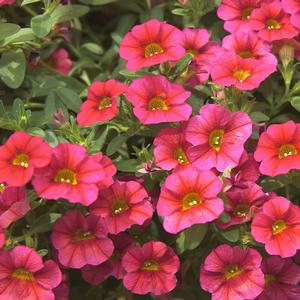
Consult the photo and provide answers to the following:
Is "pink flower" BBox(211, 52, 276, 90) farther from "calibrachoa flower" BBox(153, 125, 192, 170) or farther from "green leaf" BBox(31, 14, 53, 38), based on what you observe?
"green leaf" BBox(31, 14, 53, 38)

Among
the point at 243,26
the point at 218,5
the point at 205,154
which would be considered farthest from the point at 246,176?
the point at 218,5

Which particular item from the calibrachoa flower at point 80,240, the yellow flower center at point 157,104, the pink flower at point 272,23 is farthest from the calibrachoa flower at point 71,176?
the pink flower at point 272,23

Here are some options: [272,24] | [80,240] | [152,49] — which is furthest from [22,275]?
[272,24]

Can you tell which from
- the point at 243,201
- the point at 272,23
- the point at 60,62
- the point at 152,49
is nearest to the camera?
the point at 243,201

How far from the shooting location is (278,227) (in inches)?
58.4

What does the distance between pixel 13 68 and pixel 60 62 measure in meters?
0.26

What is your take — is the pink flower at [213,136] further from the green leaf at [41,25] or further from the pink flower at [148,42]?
the green leaf at [41,25]

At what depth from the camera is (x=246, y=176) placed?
1.54 m

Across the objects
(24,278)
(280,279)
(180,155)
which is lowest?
(280,279)

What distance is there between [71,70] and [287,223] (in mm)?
808

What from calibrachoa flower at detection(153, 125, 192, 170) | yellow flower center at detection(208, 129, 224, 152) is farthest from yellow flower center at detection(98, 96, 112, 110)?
yellow flower center at detection(208, 129, 224, 152)

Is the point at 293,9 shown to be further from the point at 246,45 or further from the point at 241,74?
the point at 241,74

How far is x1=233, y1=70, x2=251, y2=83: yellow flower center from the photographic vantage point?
62.3 inches

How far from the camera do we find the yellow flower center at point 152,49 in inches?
63.9
